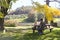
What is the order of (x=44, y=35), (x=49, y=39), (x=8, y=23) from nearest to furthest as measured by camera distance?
(x=49, y=39) → (x=44, y=35) → (x=8, y=23)

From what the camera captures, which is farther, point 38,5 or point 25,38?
point 38,5

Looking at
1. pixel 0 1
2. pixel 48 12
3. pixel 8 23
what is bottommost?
pixel 8 23

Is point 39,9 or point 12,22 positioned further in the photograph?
point 12,22

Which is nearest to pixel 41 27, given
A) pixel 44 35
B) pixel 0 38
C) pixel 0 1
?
pixel 44 35

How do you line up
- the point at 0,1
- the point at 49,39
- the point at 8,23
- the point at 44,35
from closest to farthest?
1. the point at 0,1
2. the point at 49,39
3. the point at 44,35
4. the point at 8,23

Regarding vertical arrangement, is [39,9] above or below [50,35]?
above

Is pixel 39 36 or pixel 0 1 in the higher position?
pixel 0 1

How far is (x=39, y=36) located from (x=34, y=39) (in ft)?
2.37

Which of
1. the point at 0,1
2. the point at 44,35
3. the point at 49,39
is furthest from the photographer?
the point at 44,35

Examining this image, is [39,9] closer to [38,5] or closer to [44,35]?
[38,5]

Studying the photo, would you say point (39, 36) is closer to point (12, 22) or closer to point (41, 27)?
point (41, 27)

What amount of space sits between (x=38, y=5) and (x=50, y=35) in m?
2.24

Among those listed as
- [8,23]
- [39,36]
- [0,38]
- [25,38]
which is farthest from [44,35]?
[8,23]

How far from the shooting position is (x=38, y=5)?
14.4 metres
